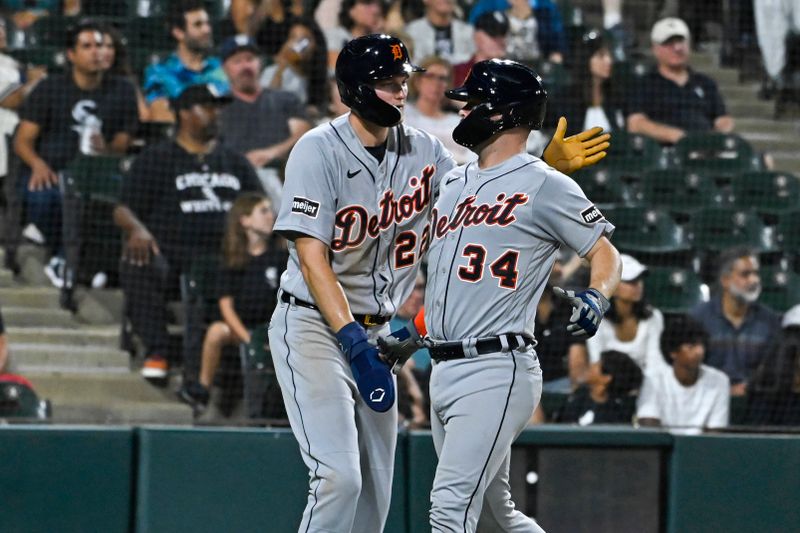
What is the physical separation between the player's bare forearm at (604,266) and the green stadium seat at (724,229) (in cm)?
445

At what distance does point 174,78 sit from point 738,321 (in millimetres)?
3280

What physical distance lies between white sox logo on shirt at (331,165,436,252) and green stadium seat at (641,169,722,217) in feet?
14.5

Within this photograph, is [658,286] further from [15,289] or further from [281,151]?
[15,289]

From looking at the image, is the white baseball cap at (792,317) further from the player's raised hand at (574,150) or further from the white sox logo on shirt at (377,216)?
the white sox logo on shirt at (377,216)

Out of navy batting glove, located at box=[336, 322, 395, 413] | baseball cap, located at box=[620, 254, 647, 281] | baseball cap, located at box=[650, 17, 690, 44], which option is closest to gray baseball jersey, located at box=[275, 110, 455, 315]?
navy batting glove, located at box=[336, 322, 395, 413]

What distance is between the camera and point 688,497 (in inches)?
202

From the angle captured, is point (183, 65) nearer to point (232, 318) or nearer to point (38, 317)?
point (38, 317)

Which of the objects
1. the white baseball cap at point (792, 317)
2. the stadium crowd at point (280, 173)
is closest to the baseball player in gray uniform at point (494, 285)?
the stadium crowd at point (280, 173)

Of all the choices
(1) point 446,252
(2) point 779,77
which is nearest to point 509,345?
(1) point 446,252

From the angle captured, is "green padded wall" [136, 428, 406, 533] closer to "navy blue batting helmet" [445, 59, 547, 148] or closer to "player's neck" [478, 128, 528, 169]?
"player's neck" [478, 128, 528, 169]

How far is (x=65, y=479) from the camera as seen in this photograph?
483 cm

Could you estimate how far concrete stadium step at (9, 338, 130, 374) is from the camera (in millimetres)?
6871

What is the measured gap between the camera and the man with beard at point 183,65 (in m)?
7.80

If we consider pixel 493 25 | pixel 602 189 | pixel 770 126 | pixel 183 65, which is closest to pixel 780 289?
pixel 602 189
